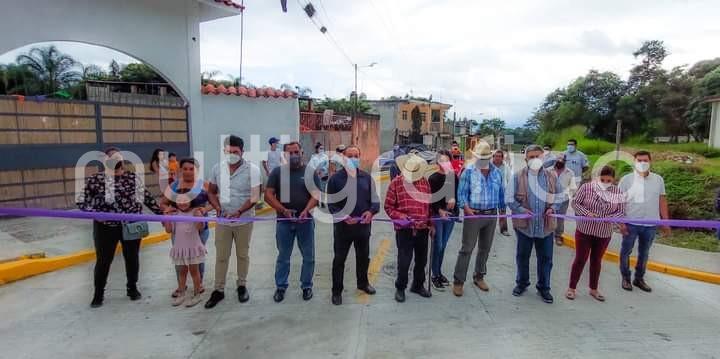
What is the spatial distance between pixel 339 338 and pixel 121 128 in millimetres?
7146

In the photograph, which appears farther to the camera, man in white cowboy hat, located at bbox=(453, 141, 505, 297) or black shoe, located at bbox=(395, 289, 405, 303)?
man in white cowboy hat, located at bbox=(453, 141, 505, 297)

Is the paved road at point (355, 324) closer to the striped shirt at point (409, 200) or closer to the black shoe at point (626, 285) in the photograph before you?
the black shoe at point (626, 285)

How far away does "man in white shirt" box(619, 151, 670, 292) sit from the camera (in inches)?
207

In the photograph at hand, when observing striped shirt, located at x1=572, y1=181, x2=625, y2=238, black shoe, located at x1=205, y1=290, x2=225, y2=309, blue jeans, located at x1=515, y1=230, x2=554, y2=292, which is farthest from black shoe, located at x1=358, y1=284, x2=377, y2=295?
striped shirt, located at x1=572, y1=181, x2=625, y2=238

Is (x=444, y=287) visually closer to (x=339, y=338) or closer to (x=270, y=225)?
(x=339, y=338)

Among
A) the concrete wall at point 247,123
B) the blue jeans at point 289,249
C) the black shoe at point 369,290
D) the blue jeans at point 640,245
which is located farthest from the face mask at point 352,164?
the concrete wall at point 247,123

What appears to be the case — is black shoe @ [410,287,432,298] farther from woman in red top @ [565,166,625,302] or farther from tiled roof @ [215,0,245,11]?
tiled roof @ [215,0,245,11]

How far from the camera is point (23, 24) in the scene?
674cm

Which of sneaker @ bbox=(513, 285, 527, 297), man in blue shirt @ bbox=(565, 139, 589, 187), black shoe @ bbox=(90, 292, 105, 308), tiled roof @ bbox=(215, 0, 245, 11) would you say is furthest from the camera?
tiled roof @ bbox=(215, 0, 245, 11)

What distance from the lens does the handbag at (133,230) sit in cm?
469

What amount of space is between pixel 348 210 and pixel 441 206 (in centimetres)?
117

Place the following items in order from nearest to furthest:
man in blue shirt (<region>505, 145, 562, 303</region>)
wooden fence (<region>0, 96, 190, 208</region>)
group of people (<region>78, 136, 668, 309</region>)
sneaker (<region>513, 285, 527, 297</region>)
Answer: group of people (<region>78, 136, 668, 309</region>) < man in blue shirt (<region>505, 145, 562, 303</region>) < sneaker (<region>513, 285, 527, 297</region>) < wooden fence (<region>0, 96, 190, 208</region>)

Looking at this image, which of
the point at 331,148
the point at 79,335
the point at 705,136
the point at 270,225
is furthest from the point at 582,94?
the point at 79,335

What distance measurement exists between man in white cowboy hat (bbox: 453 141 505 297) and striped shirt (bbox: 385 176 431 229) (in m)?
0.51
